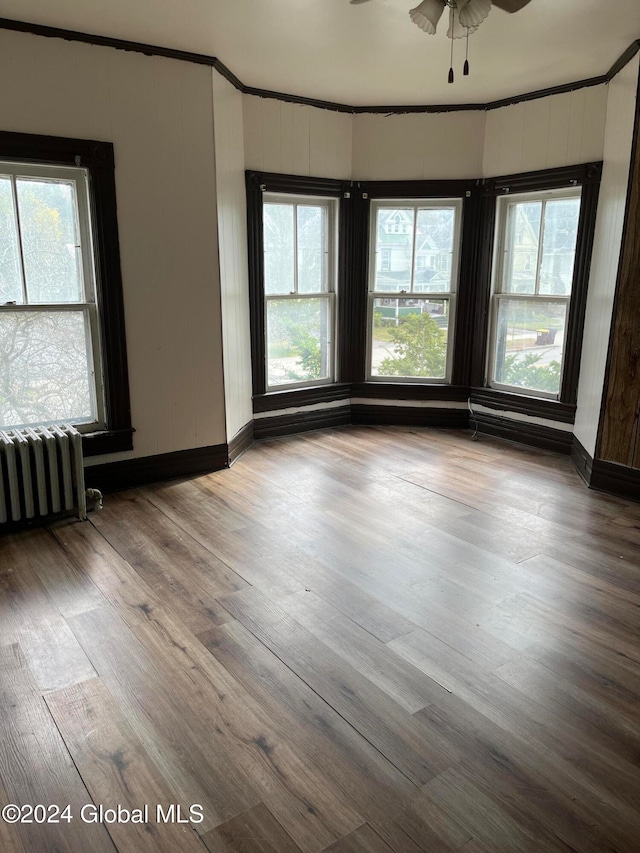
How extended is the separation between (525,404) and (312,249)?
230cm

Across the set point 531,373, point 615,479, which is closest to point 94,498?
point 615,479

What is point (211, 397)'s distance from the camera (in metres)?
4.61

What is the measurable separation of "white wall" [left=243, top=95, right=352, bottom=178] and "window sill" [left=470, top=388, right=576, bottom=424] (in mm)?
2315

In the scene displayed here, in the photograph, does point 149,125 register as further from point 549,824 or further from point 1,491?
point 549,824

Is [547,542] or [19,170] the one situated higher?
[19,170]

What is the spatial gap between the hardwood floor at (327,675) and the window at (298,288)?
5.97 ft

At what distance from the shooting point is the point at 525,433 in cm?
546

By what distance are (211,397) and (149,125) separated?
1.84m

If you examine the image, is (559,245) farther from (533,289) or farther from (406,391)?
(406,391)

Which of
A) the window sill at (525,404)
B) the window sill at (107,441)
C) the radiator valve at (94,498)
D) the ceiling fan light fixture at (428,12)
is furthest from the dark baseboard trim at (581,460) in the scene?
the radiator valve at (94,498)

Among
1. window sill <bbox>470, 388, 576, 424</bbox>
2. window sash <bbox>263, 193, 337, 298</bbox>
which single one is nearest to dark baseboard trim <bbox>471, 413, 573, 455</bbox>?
window sill <bbox>470, 388, 576, 424</bbox>

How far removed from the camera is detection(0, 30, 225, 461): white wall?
367cm

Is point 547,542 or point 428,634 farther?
point 547,542

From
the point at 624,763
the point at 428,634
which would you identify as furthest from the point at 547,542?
the point at 624,763
